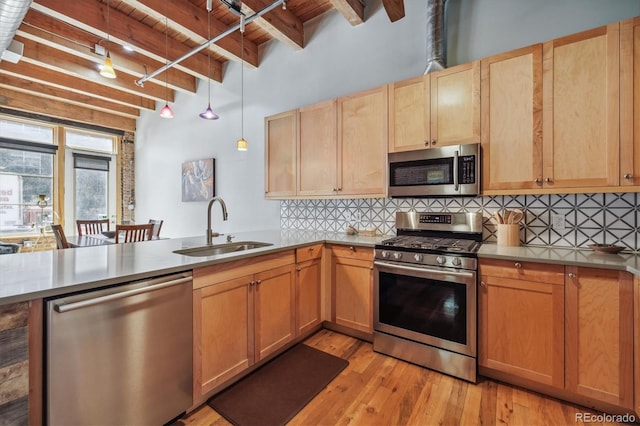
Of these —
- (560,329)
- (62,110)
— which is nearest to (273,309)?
(560,329)

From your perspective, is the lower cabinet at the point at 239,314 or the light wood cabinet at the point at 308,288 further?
the light wood cabinet at the point at 308,288

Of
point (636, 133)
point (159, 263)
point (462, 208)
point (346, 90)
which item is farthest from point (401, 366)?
point (346, 90)

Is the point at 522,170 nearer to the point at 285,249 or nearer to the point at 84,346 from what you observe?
the point at 285,249

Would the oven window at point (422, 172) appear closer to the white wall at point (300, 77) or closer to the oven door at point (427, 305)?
the oven door at point (427, 305)

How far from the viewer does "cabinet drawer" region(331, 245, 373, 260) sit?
2.32 m

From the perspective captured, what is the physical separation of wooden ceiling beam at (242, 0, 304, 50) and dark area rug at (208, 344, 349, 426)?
126 inches

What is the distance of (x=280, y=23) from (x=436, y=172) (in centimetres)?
241

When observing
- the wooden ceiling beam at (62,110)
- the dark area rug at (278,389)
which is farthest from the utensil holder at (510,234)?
the wooden ceiling beam at (62,110)

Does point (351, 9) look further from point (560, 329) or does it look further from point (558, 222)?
point (560, 329)

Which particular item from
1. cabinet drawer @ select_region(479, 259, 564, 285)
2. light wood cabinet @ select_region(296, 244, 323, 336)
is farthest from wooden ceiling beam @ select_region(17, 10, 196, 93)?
cabinet drawer @ select_region(479, 259, 564, 285)

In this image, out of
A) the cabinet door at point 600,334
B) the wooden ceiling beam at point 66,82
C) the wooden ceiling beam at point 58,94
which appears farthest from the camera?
the wooden ceiling beam at point 58,94

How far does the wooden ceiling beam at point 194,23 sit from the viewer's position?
266 cm

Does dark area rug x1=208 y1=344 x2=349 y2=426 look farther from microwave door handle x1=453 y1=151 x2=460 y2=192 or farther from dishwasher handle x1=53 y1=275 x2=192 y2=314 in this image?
microwave door handle x1=453 y1=151 x2=460 y2=192

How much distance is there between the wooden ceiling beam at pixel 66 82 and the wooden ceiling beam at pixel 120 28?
135 cm
